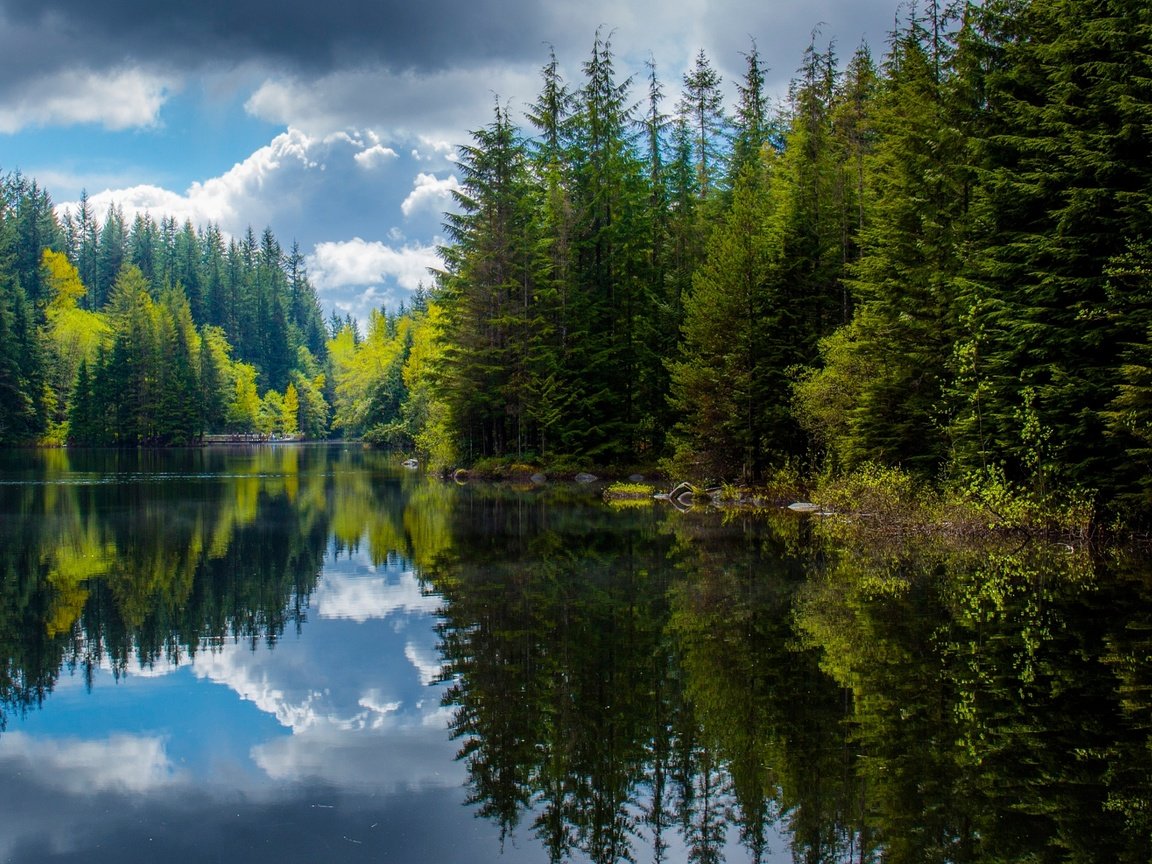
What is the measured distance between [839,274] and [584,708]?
27109 millimetres

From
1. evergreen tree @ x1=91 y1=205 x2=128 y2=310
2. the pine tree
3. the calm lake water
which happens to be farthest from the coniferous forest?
evergreen tree @ x1=91 y1=205 x2=128 y2=310

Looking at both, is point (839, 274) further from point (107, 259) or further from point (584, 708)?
point (107, 259)

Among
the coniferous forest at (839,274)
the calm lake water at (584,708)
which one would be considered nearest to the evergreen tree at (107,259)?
the coniferous forest at (839,274)

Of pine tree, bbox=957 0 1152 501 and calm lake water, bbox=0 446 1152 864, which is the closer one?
calm lake water, bbox=0 446 1152 864

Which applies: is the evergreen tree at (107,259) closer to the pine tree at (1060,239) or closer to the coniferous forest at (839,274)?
the coniferous forest at (839,274)

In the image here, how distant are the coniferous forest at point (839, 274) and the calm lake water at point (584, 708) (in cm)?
401

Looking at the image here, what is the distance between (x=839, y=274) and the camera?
3284cm

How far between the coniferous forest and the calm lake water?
4.01 m

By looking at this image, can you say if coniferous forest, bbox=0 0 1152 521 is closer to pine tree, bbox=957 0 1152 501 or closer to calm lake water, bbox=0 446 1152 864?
pine tree, bbox=957 0 1152 501

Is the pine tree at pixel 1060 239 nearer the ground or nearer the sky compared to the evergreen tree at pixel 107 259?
nearer the ground

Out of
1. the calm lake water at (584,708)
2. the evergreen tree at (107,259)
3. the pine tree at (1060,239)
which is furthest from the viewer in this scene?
the evergreen tree at (107,259)

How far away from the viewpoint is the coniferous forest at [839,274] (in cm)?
1830

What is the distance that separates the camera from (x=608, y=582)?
16.0 meters

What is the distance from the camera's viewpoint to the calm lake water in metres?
6.45
